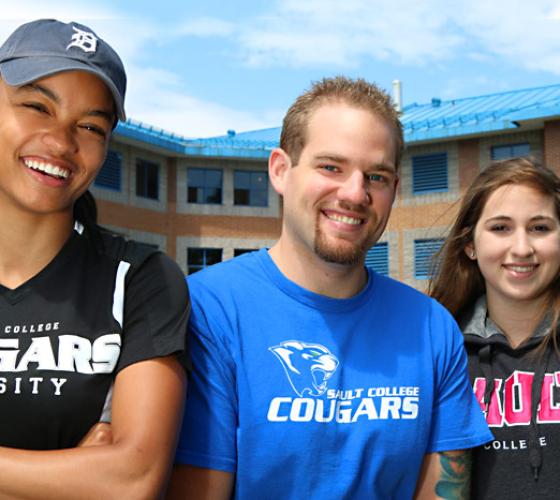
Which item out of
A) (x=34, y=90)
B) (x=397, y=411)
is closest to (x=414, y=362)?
(x=397, y=411)

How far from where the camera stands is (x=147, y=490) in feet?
9.01

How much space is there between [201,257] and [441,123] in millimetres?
11210

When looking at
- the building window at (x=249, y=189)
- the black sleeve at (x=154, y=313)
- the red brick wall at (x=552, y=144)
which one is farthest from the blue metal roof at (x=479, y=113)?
the black sleeve at (x=154, y=313)

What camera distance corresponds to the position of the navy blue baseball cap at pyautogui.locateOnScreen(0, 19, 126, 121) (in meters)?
2.82

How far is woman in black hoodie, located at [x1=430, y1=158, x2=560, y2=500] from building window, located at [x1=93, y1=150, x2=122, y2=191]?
27.2m

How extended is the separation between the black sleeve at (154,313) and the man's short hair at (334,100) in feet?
2.87

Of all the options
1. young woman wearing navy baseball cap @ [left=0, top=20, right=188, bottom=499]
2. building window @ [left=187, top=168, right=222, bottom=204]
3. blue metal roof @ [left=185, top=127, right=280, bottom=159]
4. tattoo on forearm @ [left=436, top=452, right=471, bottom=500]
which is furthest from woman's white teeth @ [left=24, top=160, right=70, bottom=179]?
building window @ [left=187, top=168, right=222, bottom=204]

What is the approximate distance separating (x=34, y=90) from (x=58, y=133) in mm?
174

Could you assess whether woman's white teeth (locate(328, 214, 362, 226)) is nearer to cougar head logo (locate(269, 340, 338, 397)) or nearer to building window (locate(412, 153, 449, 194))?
cougar head logo (locate(269, 340, 338, 397))

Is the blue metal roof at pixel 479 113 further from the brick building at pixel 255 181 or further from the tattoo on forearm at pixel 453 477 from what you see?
the tattoo on forearm at pixel 453 477

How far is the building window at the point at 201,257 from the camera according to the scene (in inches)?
1287

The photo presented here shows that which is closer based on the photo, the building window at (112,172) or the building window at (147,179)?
the building window at (112,172)

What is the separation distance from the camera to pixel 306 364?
10.8 ft

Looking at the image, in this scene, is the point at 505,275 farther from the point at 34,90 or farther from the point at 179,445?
the point at 34,90
